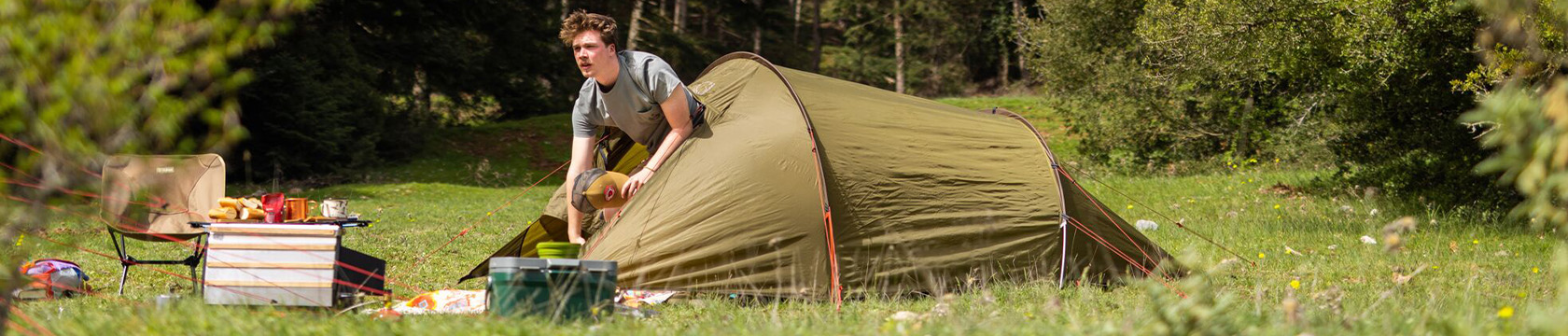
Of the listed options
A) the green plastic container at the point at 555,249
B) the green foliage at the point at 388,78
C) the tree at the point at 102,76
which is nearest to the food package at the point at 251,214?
the green plastic container at the point at 555,249

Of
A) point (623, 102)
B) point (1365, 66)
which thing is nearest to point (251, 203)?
point (623, 102)

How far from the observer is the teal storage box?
15.0 feet

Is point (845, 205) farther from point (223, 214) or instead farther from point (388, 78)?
point (388, 78)

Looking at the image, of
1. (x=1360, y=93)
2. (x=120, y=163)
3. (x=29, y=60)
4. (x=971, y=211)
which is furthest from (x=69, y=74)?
(x=1360, y=93)

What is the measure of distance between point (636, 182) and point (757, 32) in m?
32.2

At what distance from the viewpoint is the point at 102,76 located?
3186 mm

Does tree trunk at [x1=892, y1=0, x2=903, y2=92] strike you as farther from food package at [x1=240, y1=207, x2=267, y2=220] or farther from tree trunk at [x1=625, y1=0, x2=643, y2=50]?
food package at [x1=240, y1=207, x2=267, y2=220]

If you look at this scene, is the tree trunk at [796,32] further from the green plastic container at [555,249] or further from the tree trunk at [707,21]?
the green plastic container at [555,249]

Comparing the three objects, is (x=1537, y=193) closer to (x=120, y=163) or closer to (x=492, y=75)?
(x=120, y=163)

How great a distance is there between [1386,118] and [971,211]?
6.63 metres

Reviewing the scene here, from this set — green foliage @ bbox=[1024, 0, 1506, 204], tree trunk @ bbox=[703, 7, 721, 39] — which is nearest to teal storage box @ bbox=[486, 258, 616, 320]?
green foliage @ bbox=[1024, 0, 1506, 204]

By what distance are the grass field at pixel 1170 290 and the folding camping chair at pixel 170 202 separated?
0.20 meters

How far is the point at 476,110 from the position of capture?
2948 cm

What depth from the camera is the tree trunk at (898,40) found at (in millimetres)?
41500
